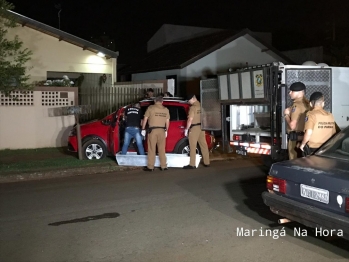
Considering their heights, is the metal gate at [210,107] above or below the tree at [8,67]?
below

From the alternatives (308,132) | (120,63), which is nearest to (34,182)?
(308,132)

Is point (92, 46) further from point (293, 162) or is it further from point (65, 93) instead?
point (293, 162)

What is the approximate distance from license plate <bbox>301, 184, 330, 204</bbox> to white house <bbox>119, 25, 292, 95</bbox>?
15.1 metres

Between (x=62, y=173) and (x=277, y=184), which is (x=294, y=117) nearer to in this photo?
(x=277, y=184)

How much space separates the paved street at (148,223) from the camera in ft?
17.3

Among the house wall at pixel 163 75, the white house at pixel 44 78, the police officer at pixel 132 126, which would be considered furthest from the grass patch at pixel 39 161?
the house wall at pixel 163 75

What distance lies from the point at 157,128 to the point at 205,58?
437 inches

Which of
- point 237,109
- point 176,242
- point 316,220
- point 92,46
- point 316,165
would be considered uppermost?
point 92,46

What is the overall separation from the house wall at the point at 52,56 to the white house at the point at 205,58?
3734 mm

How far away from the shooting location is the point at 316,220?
491 centimetres

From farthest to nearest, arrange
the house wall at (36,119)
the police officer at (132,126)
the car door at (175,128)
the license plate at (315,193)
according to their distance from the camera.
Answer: the house wall at (36,119)
the car door at (175,128)
the police officer at (132,126)
the license plate at (315,193)

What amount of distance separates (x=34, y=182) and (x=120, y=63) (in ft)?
79.9

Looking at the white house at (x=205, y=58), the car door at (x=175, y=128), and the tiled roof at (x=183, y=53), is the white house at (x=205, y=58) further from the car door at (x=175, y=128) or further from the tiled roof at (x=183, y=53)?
the car door at (x=175, y=128)

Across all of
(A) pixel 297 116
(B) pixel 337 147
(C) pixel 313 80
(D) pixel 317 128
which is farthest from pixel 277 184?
(C) pixel 313 80
